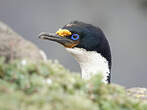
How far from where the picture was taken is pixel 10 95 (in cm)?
132

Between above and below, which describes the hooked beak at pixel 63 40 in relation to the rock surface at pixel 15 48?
above

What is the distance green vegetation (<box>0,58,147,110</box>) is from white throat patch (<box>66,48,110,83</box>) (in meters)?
1.23

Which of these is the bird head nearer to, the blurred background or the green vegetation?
the green vegetation

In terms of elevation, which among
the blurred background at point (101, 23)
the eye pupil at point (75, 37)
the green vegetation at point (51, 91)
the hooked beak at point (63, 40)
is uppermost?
the blurred background at point (101, 23)

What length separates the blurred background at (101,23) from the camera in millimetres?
5793

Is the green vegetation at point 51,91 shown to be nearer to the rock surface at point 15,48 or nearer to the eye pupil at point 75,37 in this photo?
the rock surface at point 15,48

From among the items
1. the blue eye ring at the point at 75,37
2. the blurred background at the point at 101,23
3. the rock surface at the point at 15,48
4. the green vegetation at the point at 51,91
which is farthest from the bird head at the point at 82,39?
the blurred background at the point at 101,23

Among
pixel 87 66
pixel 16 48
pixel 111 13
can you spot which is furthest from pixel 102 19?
pixel 16 48

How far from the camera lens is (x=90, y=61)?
287 cm

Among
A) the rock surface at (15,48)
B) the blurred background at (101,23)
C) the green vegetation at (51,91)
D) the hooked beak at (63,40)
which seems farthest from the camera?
the blurred background at (101,23)

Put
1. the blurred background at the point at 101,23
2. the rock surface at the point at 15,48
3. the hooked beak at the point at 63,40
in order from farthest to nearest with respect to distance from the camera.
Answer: the blurred background at the point at 101,23
the hooked beak at the point at 63,40
the rock surface at the point at 15,48

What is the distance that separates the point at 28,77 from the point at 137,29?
5.24 meters

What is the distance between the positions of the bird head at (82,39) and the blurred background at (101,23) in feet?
9.75

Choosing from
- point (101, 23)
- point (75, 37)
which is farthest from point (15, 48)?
point (101, 23)
